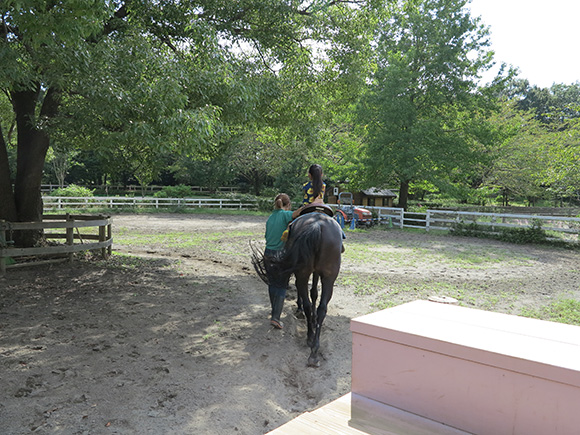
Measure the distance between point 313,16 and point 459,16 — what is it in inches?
517

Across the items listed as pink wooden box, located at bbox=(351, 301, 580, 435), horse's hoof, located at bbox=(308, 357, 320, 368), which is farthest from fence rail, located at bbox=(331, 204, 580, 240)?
pink wooden box, located at bbox=(351, 301, 580, 435)

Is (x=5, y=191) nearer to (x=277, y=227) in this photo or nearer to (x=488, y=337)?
(x=277, y=227)

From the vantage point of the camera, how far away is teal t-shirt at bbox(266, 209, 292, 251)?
537 centimetres

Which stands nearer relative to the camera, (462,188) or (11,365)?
(11,365)

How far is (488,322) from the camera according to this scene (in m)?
1.56

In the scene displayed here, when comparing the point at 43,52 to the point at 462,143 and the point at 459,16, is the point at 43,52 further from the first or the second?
the point at 459,16

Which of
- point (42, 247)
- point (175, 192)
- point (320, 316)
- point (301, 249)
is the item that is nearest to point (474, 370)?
point (301, 249)

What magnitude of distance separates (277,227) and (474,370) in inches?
167

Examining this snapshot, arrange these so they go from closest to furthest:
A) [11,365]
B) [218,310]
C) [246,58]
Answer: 1. [11,365]
2. [218,310]
3. [246,58]

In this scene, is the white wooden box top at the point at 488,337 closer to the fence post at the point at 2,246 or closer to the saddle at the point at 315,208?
the saddle at the point at 315,208

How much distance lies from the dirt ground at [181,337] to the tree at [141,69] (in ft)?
8.26

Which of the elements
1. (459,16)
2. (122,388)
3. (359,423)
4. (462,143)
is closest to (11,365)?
(122,388)

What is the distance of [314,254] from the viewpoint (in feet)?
15.3

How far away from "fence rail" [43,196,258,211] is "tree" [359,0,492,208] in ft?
44.9
